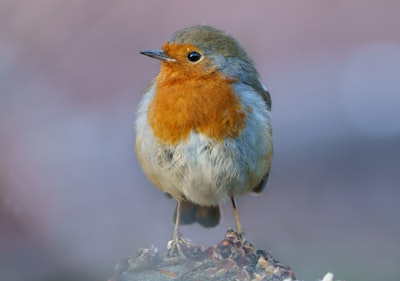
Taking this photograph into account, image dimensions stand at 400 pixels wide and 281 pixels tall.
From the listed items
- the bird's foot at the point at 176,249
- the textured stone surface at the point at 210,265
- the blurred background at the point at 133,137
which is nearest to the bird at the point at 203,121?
the bird's foot at the point at 176,249

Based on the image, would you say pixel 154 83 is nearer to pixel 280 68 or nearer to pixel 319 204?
pixel 319 204

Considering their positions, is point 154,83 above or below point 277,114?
below

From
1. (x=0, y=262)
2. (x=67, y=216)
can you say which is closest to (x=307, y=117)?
(x=67, y=216)

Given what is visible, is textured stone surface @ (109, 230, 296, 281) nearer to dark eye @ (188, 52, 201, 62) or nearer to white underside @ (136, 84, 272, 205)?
white underside @ (136, 84, 272, 205)

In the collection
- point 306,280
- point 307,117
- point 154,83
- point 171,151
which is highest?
point 307,117

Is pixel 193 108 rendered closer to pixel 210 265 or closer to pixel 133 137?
pixel 210 265

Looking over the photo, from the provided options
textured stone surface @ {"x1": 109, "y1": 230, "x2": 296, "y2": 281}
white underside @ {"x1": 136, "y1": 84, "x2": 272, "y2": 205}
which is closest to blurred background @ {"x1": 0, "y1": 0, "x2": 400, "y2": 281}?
white underside @ {"x1": 136, "y1": 84, "x2": 272, "y2": 205}

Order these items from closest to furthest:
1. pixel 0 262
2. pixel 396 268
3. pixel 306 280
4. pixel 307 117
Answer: pixel 306 280 → pixel 0 262 → pixel 396 268 → pixel 307 117

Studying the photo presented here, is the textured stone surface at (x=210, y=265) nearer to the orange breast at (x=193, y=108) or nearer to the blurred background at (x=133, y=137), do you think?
the orange breast at (x=193, y=108)
